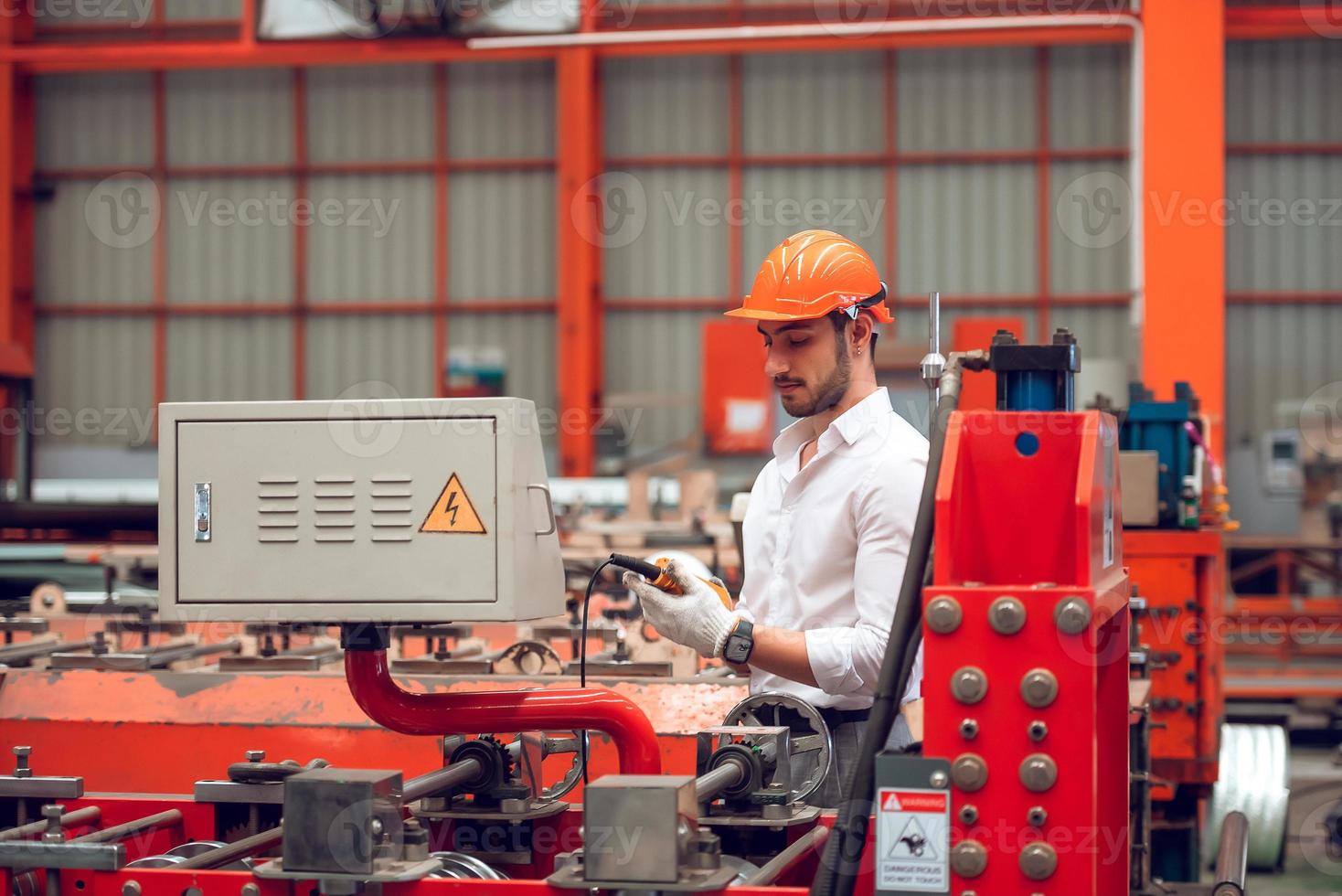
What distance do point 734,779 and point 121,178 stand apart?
9.90m

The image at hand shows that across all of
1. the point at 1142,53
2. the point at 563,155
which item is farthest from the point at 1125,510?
the point at 563,155

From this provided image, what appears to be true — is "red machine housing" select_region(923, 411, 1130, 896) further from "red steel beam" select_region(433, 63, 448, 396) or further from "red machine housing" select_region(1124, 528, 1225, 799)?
"red steel beam" select_region(433, 63, 448, 396)

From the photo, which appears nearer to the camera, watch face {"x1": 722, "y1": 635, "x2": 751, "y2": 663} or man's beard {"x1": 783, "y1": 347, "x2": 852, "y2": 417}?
watch face {"x1": 722, "y1": 635, "x2": 751, "y2": 663}

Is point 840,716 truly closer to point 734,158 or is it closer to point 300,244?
point 734,158

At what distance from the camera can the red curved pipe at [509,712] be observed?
1840 millimetres

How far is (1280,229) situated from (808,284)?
8.34m

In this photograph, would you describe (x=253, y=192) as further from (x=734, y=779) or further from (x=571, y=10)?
(x=734, y=779)

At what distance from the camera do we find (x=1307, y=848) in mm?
5121

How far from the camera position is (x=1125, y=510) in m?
4.29

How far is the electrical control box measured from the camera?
1657 millimetres

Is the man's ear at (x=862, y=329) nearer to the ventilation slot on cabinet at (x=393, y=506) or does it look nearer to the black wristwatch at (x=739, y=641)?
the black wristwatch at (x=739, y=641)

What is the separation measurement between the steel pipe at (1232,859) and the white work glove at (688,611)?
1052 millimetres

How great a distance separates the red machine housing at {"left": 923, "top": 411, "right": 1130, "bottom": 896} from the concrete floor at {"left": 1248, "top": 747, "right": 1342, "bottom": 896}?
11.9ft

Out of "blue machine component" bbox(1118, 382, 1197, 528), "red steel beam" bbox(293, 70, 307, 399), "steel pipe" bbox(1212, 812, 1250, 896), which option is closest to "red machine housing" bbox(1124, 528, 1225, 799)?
"blue machine component" bbox(1118, 382, 1197, 528)
